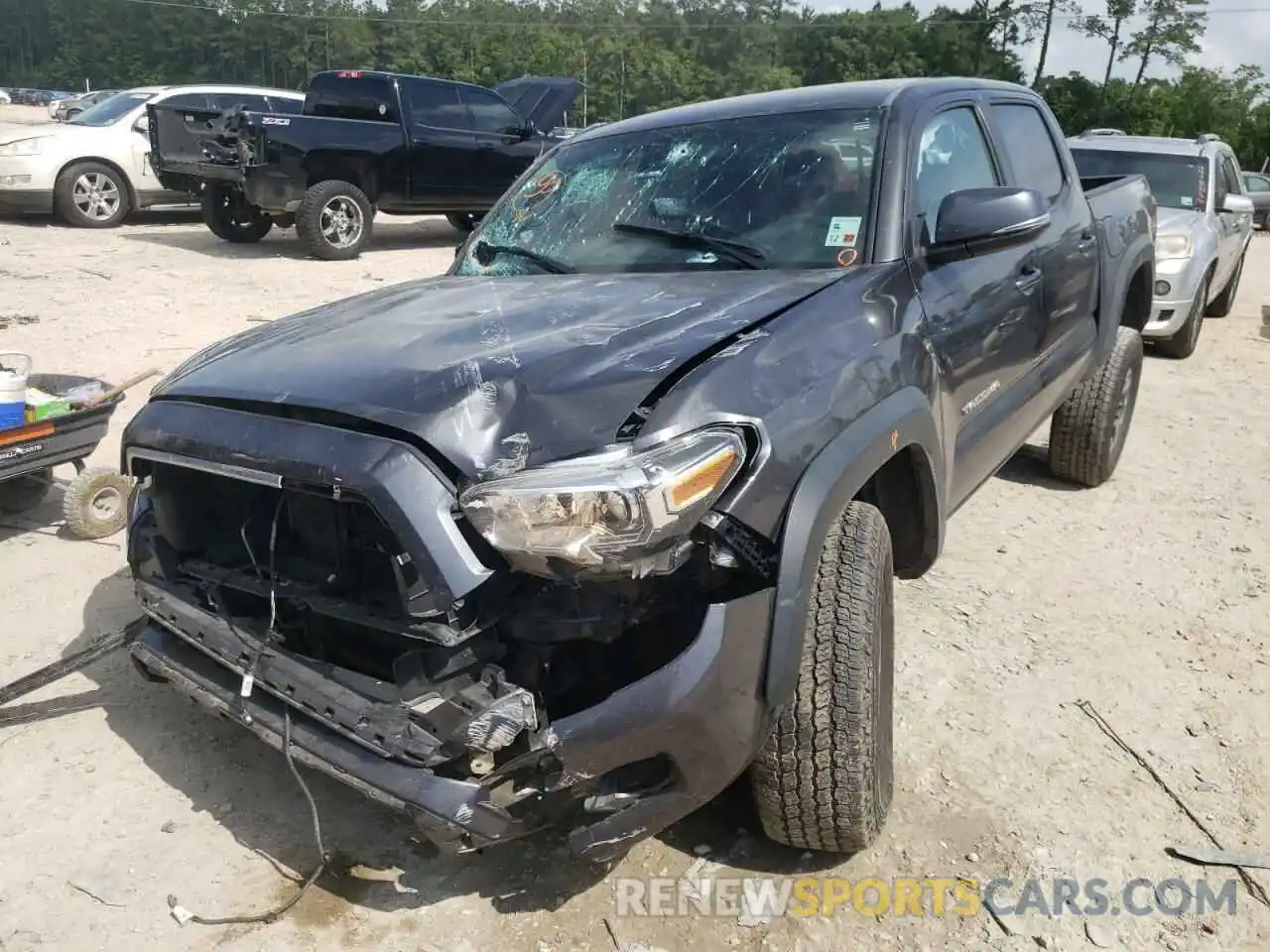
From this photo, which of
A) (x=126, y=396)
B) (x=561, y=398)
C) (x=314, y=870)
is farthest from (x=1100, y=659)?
(x=126, y=396)

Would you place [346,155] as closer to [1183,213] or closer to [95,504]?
[95,504]

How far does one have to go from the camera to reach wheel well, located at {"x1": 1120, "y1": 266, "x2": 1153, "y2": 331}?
5320 mm

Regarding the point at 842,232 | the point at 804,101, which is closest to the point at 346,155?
the point at 804,101

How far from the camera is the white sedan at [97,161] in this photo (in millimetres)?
11695

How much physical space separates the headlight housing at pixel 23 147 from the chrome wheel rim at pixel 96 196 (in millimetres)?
583

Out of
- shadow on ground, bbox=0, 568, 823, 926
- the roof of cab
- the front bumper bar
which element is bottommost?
shadow on ground, bbox=0, 568, 823, 926

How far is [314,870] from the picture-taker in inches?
100

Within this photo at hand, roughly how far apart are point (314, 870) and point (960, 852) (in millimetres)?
1607

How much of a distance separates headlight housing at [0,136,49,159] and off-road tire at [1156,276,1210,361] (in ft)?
38.5

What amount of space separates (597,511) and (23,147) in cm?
1238

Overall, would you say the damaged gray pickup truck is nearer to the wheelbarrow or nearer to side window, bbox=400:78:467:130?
the wheelbarrow

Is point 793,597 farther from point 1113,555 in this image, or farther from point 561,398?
point 1113,555

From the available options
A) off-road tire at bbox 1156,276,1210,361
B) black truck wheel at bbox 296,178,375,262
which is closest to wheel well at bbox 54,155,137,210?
black truck wheel at bbox 296,178,375,262

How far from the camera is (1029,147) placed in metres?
4.16
